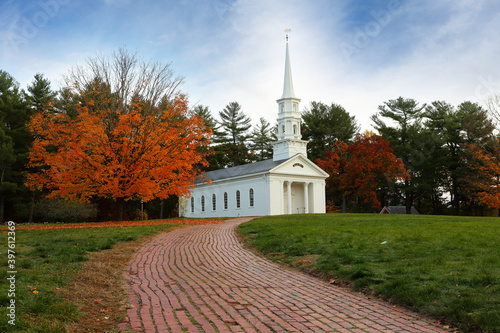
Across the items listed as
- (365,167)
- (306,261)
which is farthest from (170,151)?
(365,167)

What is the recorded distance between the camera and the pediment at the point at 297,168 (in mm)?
39312

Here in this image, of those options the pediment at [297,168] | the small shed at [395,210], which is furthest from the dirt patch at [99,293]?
the small shed at [395,210]

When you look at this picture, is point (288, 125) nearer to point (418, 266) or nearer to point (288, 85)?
point (288, 85)

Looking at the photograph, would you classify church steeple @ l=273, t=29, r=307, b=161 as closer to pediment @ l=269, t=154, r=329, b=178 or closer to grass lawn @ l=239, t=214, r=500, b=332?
pediment @ l=269, t=154, r=329, b=178

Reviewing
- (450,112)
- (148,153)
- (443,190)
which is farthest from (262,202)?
(450,112)

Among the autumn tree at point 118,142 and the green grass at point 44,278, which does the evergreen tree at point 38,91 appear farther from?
the green grass at point 44,278

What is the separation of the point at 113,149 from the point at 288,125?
2591cm

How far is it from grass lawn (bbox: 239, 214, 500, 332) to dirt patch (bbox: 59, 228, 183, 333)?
12.7 ft

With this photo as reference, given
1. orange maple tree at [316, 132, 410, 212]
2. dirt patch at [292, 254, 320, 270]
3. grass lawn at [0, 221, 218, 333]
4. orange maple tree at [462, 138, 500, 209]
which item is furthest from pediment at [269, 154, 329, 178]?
dirt patch at [292, 254, 320, 270]

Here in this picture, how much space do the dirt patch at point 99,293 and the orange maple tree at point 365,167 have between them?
39944 millimetres

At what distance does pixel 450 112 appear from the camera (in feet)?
185

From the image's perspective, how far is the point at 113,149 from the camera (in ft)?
67.5

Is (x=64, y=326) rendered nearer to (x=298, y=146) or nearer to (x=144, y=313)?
(x=144, y=313)

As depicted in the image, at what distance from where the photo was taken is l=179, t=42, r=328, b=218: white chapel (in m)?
39.0
